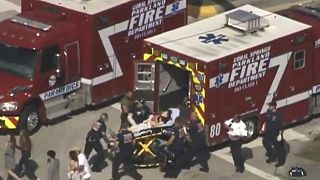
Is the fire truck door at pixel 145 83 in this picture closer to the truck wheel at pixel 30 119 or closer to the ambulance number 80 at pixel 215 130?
the ambulance number 80 at pixel 215 130

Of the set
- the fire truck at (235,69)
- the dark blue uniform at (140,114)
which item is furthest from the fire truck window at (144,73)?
the dark blue uniform at (140,114)

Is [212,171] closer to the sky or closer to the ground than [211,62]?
closer to the ground

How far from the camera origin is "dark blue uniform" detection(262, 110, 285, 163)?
1024 inches

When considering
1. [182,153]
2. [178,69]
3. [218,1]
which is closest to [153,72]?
[178,69]

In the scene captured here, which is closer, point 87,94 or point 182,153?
point 182,153

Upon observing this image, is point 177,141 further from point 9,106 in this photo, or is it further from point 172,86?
point 9,106

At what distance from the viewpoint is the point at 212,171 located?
26375mm

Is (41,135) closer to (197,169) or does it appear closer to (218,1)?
(197,169)

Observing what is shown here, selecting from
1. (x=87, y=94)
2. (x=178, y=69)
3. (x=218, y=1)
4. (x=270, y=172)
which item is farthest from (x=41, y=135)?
(x=218, y=1)

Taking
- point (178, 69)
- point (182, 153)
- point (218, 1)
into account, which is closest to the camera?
point (182, 153)

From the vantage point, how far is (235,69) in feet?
86.9

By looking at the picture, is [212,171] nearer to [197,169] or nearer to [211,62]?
[197,169]

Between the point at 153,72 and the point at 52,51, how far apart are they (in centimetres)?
241

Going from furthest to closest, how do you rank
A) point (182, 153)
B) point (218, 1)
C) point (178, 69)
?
point (218, 1) < point (178, 69) < point (182, 153)
